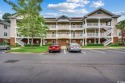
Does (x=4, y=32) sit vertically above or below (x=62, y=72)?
above

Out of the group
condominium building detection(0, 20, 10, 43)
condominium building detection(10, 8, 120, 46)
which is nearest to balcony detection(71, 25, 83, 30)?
condominium building detection(10, 8, 120, 46)

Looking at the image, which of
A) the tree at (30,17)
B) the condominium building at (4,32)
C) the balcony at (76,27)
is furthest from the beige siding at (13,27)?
the balcony at (76,27)

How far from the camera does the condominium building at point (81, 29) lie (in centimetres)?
4069

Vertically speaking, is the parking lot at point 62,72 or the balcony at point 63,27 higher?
the balcony at point 63,27

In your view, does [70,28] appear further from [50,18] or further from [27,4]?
[27,4]

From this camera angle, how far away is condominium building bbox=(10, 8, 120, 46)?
1602 inches

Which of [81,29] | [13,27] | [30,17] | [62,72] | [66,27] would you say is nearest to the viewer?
[62,72]

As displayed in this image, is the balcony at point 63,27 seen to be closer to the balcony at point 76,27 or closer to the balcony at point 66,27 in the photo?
the balcony at point 66,27

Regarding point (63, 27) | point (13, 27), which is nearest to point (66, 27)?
point (63, 27)

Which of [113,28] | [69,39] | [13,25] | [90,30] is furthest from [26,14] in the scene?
[113,28]

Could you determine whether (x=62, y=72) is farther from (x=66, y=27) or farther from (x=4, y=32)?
(x=4, y=32)

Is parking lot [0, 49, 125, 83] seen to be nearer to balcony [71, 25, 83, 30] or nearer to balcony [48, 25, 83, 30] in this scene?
balcony [48, 25, 83, 30]

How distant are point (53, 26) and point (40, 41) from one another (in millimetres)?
6540

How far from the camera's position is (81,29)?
4378cm
